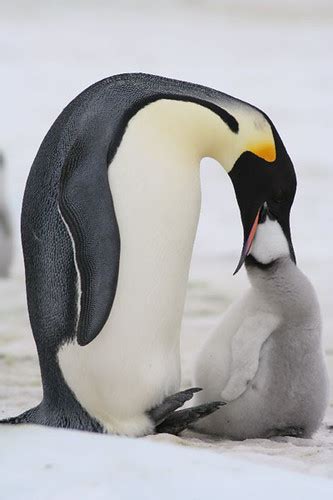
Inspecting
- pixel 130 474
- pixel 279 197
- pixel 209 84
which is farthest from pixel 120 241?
pixel 209 84

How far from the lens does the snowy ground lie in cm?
209

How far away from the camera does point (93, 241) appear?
2.76 metres

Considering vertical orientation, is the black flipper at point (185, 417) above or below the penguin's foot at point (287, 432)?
above

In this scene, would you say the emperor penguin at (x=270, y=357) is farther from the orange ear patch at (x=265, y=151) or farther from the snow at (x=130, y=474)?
the snow at (x=130, y=474)

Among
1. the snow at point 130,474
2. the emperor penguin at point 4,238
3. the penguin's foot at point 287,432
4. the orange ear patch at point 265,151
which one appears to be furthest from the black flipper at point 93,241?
the emperor penguin at point 4,238

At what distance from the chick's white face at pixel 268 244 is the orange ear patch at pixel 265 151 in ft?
0.50

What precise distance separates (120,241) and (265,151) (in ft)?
1.51

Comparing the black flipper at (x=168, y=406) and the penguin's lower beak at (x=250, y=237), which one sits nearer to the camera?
the black flipper at (x=168, y=406)

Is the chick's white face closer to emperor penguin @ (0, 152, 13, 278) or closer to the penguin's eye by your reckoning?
the penguin's eye

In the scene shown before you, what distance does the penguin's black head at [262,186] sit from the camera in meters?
3.01

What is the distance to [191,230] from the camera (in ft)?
9.64

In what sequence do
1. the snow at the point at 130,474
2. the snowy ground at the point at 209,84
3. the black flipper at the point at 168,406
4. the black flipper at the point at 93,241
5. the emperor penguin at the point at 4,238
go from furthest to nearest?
the emperor penguin at the point at 4,238
the black flipper at the point at 168,406
the black flipper at the point at 93,241
the snowy ground at the point at 209,84
the snow at the point at 130,474

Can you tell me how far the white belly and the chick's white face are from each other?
191 mm

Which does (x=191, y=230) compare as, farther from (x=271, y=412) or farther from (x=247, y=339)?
(x=271, y=412)
